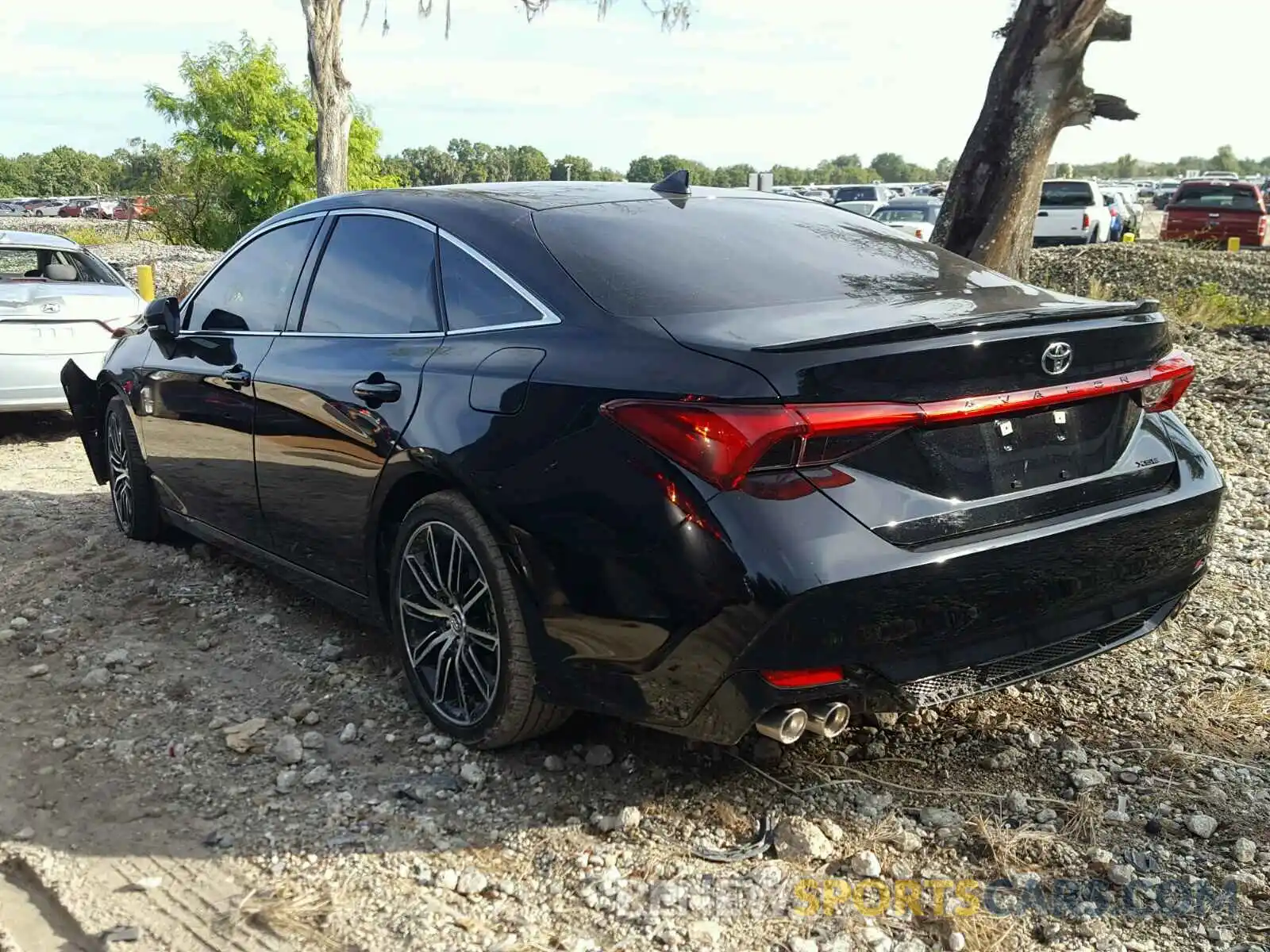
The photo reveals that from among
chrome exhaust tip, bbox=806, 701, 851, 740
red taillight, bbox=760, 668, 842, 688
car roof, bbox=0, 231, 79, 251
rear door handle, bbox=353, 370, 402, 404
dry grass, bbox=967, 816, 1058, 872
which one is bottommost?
dry grass, bbox=967, 816, 1058, 872

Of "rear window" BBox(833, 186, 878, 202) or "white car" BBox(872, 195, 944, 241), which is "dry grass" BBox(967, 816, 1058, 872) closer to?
"white car" BBox(872, 195, 944, 241)

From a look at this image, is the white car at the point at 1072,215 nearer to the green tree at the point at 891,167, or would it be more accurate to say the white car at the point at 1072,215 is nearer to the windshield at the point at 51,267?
the windshield at the point at 51,267

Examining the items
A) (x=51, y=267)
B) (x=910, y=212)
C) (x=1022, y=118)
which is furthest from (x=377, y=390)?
(x=910, y=212)

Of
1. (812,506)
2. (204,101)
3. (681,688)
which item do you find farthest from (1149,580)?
(204,101)

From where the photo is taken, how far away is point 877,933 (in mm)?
2592

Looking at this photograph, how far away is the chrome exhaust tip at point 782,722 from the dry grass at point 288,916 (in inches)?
41.4

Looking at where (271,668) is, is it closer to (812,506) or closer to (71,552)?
(71,552)

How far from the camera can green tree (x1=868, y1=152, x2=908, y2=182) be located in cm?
11006

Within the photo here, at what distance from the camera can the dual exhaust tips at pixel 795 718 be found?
2.70 meters

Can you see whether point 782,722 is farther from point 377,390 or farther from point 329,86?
point 329,86

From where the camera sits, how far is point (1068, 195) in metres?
24.8

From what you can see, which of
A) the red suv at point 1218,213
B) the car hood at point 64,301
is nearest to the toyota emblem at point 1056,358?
the car hood at point 64,301

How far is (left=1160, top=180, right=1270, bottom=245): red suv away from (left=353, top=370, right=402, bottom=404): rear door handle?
23.5 metres

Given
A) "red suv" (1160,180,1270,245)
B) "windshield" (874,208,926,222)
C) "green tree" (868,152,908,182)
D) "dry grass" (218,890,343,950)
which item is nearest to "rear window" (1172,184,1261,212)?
"red suv" (1160,180,1270,245)
